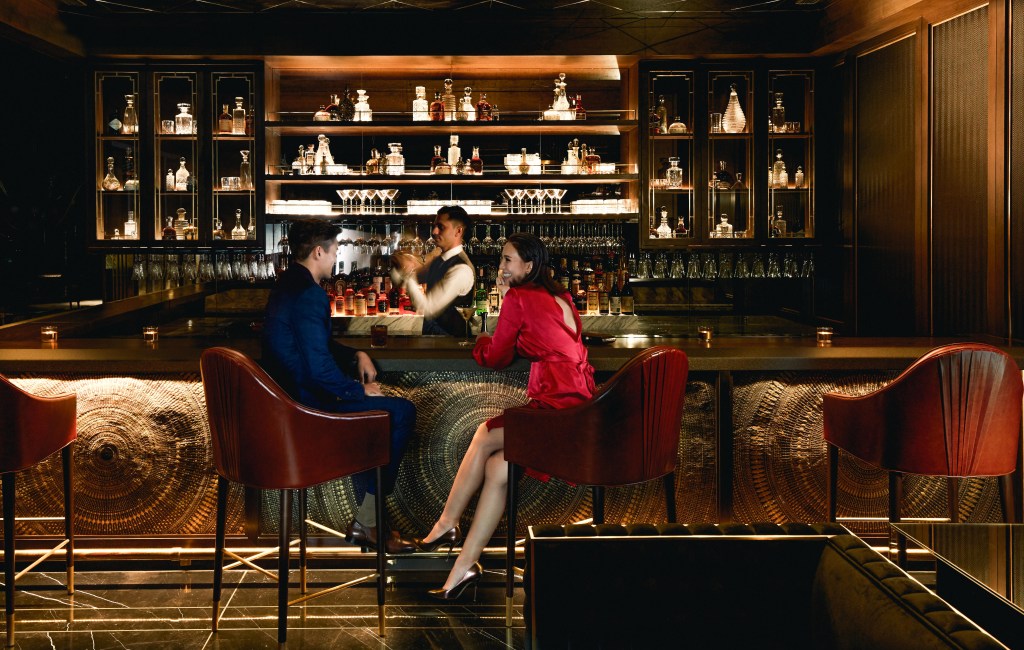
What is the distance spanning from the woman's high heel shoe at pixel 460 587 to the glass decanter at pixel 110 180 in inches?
165

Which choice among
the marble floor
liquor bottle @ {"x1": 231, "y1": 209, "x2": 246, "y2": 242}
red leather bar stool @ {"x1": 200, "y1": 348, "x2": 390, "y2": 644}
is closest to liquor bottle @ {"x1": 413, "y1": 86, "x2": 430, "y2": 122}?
liquor bottle @ {"x1": 231, "y1": 209, "x2": 246, "y2": 242}

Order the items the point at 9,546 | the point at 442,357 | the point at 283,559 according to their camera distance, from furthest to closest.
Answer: the point at 442,357
the point at 9,546
the point at 283,559

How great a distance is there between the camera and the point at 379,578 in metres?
3.00

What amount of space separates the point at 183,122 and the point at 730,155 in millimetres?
3847

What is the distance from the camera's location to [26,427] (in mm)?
2961

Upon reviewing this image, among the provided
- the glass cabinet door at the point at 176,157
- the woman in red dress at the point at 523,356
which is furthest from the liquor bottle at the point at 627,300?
the woman in red dress at the point at 523,356

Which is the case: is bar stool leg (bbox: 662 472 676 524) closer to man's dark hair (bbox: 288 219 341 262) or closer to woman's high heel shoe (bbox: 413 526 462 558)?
woman's high heel shoe (bbox: 413 526 462 558)

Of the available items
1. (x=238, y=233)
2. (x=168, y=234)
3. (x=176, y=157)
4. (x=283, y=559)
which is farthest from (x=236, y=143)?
(x=283, y=559)

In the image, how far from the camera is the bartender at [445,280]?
4688 mm

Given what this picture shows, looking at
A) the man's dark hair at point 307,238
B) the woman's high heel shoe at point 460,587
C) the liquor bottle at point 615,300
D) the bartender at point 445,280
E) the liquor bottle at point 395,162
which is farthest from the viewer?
the liquor bottle at point 615,300

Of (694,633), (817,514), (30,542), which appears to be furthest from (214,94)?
(694,633)

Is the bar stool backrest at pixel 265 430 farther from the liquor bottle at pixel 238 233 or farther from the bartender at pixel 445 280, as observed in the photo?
the liquor bottle at pixel 238 233

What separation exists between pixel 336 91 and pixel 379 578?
4.43m

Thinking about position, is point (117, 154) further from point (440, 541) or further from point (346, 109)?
point (440, 541)
